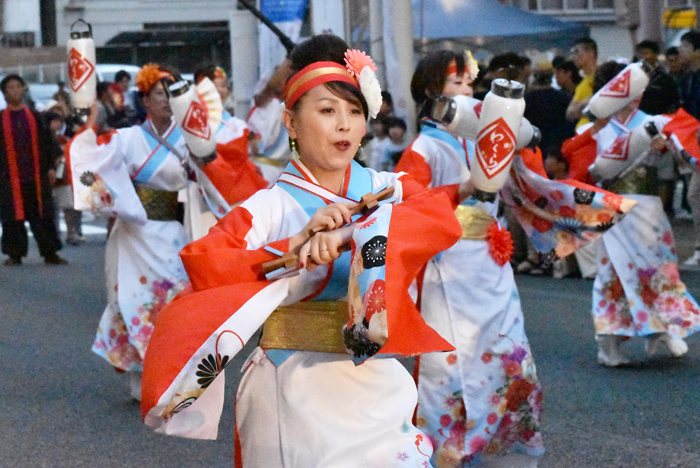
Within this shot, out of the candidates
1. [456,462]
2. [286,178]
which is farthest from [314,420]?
[456,462]

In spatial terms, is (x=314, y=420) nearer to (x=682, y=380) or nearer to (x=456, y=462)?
(x=456, y=462)

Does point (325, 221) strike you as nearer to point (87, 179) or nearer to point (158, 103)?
point (87, 179)

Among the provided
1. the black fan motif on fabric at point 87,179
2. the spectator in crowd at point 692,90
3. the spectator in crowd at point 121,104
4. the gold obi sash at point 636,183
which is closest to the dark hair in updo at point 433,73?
the black fan motif on fabric at point 87,179

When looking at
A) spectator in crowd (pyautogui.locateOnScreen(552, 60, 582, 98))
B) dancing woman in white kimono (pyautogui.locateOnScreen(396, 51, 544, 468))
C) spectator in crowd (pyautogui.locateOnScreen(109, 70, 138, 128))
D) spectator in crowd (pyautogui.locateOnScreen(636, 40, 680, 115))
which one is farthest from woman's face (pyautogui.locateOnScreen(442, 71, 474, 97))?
spectator in crowd (pyautogui.locateOnScreen(109, 70, 138, 128))

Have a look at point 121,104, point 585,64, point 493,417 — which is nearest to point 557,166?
point 585,64

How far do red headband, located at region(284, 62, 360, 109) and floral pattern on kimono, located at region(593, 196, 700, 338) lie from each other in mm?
3778

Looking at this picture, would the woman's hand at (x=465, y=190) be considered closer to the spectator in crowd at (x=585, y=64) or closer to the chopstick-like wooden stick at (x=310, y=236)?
the chopstick-like wooden stick at (x=310, y=236)

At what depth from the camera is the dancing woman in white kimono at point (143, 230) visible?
550 cm

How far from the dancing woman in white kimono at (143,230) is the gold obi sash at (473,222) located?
6.63ft

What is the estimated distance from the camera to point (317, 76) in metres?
2.63

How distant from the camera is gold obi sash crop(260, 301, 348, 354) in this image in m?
2.53

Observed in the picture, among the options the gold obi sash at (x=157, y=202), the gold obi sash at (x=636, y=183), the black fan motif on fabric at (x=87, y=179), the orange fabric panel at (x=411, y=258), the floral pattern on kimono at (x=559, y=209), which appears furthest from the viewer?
the gold obi sash at (x=636, y=183)

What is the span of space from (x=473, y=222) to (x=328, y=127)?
150cm

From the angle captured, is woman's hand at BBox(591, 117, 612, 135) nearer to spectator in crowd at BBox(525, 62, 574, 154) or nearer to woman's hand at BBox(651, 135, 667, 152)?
woman's hand at BBox(651, 135, 667, 152)
